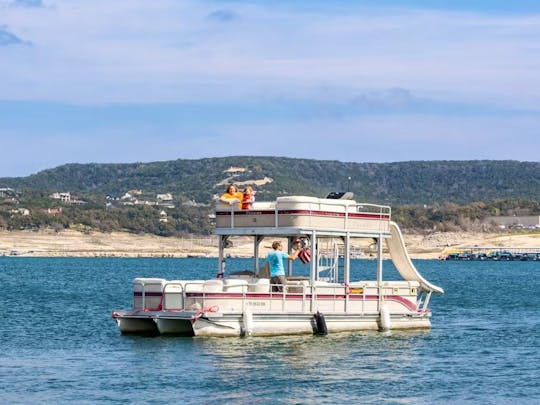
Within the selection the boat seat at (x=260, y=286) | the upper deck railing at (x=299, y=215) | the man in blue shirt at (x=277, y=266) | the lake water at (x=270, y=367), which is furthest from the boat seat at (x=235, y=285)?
the upper deck railing at (x=299, y=215)

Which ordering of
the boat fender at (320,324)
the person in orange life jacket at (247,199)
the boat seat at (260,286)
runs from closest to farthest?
the boat seat at (260,286), the boat fender at (320,324), the person in orange life jacket at (247,199)

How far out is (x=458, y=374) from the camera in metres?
31.3

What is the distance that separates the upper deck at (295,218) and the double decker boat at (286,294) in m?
0.03

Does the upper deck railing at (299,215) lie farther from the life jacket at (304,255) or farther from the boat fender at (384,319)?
the boat fender at (384,319)

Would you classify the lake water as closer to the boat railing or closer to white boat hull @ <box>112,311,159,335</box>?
white boat hull @ <box>112,311,159,335</box>

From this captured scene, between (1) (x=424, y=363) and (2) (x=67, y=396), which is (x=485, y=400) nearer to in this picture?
(1) (x=424, y=363)

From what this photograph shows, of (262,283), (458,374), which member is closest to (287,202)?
(262,283)

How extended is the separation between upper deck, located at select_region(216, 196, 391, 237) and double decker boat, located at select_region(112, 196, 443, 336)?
1.1 inches

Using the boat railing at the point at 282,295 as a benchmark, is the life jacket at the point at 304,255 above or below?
above

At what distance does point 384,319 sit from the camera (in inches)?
1512

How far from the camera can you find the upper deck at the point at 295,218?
3625cm

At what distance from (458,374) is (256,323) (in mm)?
6389

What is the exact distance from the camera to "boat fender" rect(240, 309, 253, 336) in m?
34.9

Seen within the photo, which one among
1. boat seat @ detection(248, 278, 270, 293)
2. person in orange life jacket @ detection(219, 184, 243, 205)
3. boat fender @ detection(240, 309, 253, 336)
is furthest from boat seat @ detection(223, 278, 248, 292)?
person in orange life jacket @ detection(219, 184, 243, 205)
